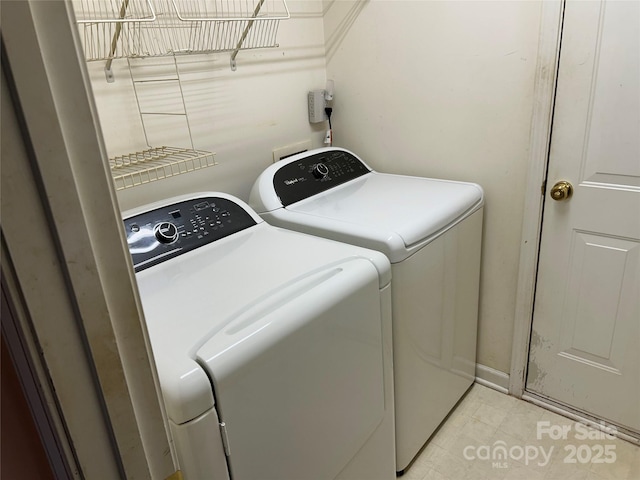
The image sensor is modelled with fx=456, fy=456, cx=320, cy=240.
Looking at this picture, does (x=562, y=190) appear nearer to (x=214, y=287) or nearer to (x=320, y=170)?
(x=320, y=170)

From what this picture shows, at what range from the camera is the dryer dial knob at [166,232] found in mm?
1335

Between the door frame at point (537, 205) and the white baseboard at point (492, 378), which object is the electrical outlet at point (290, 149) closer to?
the door frame at point (537, 205)

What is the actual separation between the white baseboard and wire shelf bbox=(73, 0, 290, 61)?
5.49 ft

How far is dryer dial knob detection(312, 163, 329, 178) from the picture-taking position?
72.9 inches

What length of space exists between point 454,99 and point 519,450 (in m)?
1.38

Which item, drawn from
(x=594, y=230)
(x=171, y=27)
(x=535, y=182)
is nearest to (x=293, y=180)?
(x=171, y=27)

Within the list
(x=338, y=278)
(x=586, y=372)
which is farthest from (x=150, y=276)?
(x=586, y=372)

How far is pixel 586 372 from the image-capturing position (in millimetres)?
1799

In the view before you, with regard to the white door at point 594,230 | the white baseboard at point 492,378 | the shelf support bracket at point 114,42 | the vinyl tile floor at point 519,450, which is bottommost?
the vinyl tile floor at point 519,450

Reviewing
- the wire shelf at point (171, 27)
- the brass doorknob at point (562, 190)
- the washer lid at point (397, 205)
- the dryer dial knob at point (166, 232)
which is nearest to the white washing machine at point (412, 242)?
the washer lid at point (397, 205)

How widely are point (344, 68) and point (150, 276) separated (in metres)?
1.34

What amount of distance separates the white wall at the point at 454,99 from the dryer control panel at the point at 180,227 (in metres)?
0.83

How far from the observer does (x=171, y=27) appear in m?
1.54

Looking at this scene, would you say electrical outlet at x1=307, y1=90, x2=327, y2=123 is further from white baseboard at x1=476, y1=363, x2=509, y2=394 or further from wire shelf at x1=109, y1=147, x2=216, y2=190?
white baseboard at x1=476, y1=363, x2=509, y2=394
